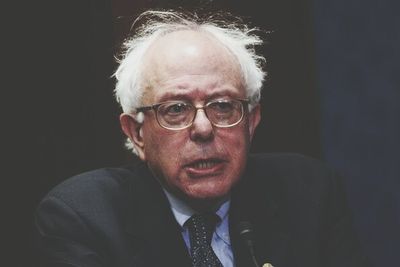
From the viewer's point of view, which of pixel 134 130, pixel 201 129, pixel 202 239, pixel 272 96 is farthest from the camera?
pixel 272 96

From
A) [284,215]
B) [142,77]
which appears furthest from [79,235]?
[284,215]

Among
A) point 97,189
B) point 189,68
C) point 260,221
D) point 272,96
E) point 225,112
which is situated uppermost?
point 189,68

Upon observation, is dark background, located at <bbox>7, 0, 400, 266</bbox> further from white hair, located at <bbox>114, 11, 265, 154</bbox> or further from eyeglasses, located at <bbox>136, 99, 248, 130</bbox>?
eyeglasses, located at <bbox>136, 99, 248, 130</bbox>

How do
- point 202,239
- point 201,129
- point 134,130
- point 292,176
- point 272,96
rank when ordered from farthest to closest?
1. point 272,96
2. point 292,176
3. point 134,130
4. point 202,239
5. point 201,129

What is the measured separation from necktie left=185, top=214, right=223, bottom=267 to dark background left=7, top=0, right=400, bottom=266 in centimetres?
99

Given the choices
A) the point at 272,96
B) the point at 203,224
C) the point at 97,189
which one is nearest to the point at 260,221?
the point at 203,224

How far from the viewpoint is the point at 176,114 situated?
1.69 m

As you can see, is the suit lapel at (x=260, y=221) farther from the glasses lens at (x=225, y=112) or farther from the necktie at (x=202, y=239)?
the glasses lens at (x=225, y=112)

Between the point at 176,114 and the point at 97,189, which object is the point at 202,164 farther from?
the point at 97,189

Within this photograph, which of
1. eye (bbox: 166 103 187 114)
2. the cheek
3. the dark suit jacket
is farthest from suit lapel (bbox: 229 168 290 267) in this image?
eye (bbox: 166 103 187 114)

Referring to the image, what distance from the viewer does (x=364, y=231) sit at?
278 cm

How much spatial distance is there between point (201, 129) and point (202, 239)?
1.15 ft

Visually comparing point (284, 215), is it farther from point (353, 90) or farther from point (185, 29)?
point (353, 90)

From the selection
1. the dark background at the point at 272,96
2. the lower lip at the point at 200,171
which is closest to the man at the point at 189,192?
the lower lip at the point at 200,171
